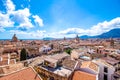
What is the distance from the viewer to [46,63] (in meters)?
33.7

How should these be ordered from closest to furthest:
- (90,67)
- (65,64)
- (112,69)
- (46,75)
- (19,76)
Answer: (19,76) → (46,75) → (90,67) → (65,64) → (112,69)

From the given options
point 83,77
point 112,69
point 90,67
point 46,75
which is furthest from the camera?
point 112,69

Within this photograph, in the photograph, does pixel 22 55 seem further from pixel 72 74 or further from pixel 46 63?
pixel 72 74

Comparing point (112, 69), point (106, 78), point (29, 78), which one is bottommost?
point (106, 78)

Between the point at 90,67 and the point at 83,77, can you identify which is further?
the point at 90,67

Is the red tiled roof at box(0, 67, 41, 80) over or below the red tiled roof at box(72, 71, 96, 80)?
over

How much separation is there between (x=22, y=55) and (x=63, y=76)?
37.2m

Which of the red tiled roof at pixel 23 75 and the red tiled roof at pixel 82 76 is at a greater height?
the red tiled roof at pixel 23 75

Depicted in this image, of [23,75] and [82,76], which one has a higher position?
[23,75]

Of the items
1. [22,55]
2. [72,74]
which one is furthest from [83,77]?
[22,55]

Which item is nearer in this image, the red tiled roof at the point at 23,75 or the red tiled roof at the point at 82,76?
the red tiled roof at the point at 23,75

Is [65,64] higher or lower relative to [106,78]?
higher

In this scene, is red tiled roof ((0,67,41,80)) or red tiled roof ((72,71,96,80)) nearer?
red tiled roof ((0,67,41,80))

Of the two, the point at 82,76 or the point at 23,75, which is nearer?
the point at 23,75
